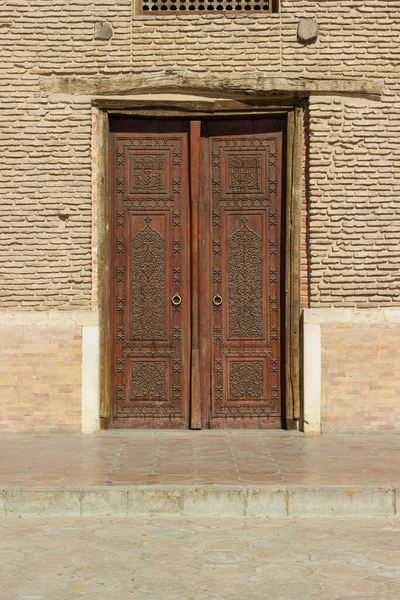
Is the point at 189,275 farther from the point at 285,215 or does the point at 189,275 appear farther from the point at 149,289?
the point at 285,215

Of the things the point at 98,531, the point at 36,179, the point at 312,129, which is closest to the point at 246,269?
the point at 312,129

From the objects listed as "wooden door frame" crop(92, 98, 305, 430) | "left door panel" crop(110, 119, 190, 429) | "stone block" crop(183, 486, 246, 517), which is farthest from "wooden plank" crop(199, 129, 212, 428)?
"stone block" crop(183, 486, 246, 517)

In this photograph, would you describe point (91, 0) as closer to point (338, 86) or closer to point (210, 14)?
point (210, 14)

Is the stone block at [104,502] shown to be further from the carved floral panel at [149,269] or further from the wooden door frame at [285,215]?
the carved floral panel at [149,269]

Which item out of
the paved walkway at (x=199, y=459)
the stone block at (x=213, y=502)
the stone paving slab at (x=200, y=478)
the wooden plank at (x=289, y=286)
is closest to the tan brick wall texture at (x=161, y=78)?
the wooden plank at (x=289, y=286)

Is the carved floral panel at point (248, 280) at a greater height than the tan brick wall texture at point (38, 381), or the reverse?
the carved floral panel at point (248, 280)

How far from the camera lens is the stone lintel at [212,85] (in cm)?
989

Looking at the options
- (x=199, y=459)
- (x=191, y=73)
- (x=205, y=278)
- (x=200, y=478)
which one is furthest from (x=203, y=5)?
(x=200, y=478)

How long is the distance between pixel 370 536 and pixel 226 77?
5.30 metres

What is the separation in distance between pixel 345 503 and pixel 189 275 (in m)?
3.86

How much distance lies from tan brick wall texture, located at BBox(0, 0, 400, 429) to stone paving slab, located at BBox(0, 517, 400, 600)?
136 inches

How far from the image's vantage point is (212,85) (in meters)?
9.91

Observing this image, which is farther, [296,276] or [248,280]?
[248,280]

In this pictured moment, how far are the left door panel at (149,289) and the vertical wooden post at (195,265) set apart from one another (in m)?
0.09
